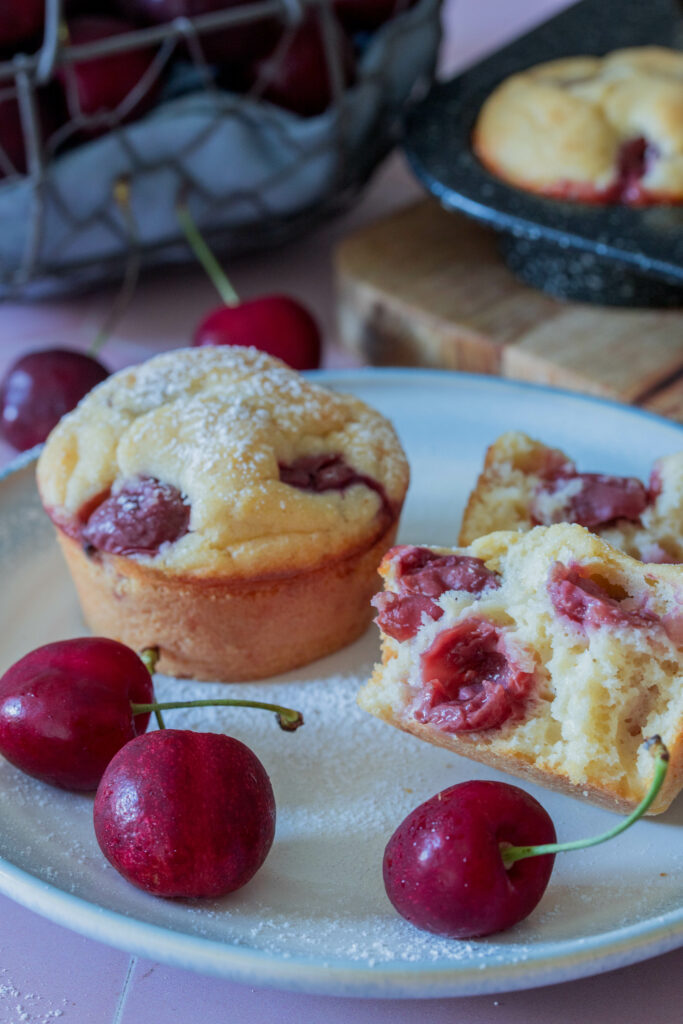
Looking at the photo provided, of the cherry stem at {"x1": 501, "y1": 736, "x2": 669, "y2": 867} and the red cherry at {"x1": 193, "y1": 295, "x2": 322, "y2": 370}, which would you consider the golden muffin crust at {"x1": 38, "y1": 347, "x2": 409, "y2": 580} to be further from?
the cherry stem at {"x1": 501, "y1": 736, "x2": 669, "y2": 867}

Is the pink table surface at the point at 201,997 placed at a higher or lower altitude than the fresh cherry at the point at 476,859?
lower

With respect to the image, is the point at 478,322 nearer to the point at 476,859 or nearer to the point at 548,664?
the point at 548,664

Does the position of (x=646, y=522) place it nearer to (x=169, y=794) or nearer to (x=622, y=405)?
(x=622, y=405)

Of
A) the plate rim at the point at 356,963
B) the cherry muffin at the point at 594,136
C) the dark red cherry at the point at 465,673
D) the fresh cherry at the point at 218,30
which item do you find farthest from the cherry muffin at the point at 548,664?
the fresh cherry at the point at 218,30

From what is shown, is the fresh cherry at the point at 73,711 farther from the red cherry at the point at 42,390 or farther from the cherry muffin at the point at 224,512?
the red cherry at the point at 42,390

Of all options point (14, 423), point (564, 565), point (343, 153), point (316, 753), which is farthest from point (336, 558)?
point (343, 153)

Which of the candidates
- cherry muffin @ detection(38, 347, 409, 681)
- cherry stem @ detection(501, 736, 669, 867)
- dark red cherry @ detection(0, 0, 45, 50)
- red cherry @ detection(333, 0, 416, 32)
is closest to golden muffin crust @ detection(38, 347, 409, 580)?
cherry muffin @ detection(38, 347, 409, 681)
